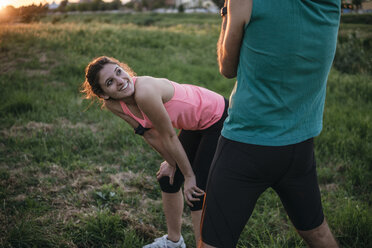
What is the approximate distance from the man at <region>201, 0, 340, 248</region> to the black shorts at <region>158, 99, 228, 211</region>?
694 mm

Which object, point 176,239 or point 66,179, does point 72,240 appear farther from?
point 66,179

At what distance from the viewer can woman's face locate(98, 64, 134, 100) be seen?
1912mm

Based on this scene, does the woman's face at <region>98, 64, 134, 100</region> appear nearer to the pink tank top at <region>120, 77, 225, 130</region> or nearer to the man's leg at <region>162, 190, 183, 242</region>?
the pink tank top at <region>120, 77, 225, 130</region>

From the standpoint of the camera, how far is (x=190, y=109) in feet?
6.47

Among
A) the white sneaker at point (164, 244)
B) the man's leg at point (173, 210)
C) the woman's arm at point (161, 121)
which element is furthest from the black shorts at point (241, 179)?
the white sneaker at point (164, 244)

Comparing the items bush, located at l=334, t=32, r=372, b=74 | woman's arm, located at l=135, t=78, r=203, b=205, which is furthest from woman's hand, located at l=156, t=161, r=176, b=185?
bush, located at l=334, t=32, r=372, b=74

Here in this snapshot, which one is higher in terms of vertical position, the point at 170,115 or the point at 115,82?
the point at 115,82

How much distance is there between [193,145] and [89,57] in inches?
276

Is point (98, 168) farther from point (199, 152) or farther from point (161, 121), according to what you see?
point (161, 121)

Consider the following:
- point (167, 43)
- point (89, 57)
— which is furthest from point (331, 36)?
point (167, 43)

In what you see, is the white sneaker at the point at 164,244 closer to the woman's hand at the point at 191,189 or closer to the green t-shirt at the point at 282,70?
the woman's hand at the point at 191,189

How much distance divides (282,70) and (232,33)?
Answer: 0.24 metres

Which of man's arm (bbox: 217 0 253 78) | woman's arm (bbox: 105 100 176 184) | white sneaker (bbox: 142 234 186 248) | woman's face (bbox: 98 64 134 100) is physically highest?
man's arm (bbox: 217 0 253 78)

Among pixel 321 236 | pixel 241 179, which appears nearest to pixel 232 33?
pixel 241 179
